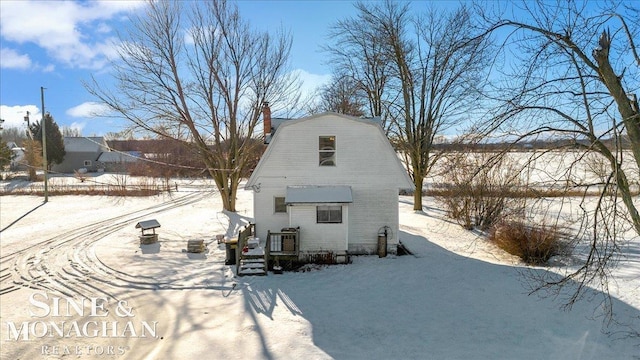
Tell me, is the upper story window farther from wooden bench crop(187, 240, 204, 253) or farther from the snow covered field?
wooden bench crop(187, 240, 204, 253)

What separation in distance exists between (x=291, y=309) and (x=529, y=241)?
9623 millimetres

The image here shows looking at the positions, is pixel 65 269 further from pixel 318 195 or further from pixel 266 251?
pixel 318 195

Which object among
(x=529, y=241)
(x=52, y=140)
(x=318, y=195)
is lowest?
(x=529, y=241)

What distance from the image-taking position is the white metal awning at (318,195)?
12.2 meters

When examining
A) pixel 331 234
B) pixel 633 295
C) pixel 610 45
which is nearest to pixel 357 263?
pixel 331 234

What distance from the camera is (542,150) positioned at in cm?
527

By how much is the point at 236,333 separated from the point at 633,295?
34.6 ft

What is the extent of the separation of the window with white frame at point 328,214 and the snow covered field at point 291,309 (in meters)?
1.80

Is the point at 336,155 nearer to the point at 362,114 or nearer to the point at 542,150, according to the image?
the point at 542,150

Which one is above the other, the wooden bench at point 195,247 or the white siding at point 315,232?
Result: the white siding at point 315,232

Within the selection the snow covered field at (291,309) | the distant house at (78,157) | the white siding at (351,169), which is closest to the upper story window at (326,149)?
the white siding at (351,169)

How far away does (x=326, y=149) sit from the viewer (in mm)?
13156

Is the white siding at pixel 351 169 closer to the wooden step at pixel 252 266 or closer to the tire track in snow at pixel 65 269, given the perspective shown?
the wooden step at pixel 252 266

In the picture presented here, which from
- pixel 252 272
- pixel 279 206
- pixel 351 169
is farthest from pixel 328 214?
pixel 252 272
